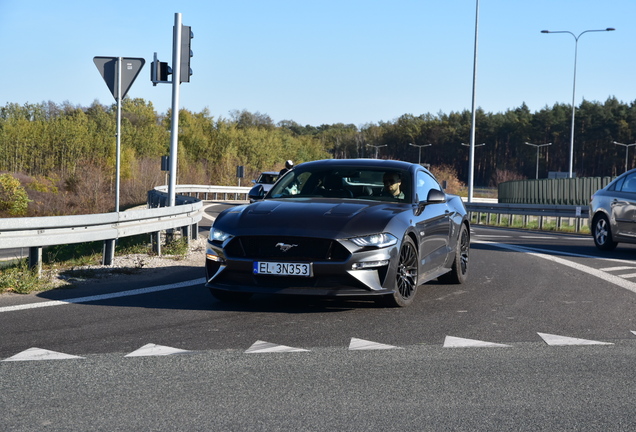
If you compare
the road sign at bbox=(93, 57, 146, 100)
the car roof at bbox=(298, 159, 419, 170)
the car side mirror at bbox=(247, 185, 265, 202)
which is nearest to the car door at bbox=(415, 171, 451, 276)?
the car roof at bbox=(298, 159, 419, 170)

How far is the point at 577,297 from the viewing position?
30.4 ft

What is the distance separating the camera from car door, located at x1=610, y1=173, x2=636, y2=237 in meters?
15.8

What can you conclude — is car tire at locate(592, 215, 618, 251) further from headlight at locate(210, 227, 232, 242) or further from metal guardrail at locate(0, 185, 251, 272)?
headlight at locate(210, 227, 232, 242)

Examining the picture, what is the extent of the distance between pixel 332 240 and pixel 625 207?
990cm

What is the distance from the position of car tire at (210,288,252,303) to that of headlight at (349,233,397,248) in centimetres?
143

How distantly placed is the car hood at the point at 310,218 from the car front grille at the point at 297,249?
66 millimetres

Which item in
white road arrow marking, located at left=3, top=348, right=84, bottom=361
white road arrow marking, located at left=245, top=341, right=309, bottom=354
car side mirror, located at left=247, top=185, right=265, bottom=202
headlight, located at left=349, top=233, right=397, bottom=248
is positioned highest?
car side mirror, located at left=247, top=185, right=265, bottom=202

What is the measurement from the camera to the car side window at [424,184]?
9366mm

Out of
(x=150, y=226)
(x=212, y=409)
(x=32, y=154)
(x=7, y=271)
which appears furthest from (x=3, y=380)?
(x=32, y=154)

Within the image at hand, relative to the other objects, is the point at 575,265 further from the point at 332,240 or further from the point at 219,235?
the point at 219,235

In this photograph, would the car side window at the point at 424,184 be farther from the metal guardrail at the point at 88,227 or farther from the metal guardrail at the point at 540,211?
the metal guardrail at the point at 540,211

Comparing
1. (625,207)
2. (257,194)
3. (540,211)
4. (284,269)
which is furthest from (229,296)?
(540,211)

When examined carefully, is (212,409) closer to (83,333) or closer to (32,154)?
(83,333)

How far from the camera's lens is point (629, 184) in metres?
16.2
